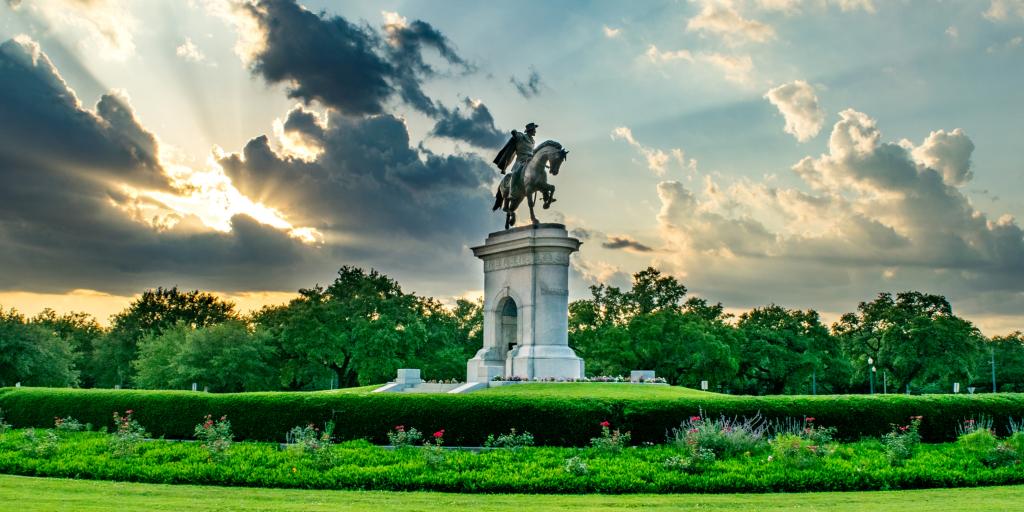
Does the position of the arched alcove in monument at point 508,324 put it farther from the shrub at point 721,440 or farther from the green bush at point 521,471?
the green bush at point 521,471

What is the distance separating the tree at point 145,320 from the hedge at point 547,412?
55145mm

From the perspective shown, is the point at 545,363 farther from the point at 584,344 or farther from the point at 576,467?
the point at 584,344

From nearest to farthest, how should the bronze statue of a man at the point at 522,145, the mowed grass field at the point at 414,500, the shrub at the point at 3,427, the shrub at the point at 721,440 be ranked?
the mowed grass field at the point at 414,500 < the shrub at the point at 721,440 < the shrub at the point at 3,427 < the bronze statue of a man at the point at 522,145

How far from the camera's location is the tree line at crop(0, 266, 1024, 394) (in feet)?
177

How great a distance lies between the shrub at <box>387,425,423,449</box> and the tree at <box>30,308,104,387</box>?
2404 inches

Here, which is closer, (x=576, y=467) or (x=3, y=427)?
(x=576, y=467)

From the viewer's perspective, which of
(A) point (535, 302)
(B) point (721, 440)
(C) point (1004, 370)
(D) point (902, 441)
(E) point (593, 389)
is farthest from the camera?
(C) point (1004, 370)

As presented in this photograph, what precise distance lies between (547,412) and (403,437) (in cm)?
336

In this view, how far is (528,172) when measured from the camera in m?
33.8

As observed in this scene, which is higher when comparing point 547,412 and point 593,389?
point 593,389

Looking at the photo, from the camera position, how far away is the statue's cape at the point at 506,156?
117 ft

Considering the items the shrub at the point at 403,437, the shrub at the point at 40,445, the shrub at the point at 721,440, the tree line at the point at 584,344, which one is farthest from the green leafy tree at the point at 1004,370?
the shrub at the point at 40,445

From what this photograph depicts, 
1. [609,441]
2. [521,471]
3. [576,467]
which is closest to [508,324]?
[609,441]

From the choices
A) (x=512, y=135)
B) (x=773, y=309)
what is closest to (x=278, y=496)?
(x=512, y=135)
